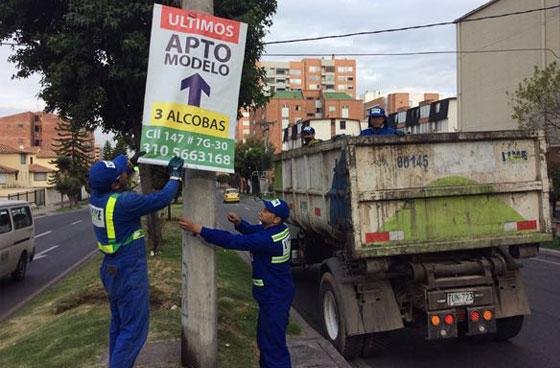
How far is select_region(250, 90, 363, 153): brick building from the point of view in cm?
10844

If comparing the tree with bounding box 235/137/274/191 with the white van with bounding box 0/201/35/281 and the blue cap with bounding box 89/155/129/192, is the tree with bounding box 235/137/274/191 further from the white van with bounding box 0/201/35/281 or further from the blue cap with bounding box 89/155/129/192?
the blue cap with bounding box 89/155/129/192

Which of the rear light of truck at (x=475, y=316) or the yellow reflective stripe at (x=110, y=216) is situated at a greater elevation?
the yellow reflective stripe at (x=110, y=216)

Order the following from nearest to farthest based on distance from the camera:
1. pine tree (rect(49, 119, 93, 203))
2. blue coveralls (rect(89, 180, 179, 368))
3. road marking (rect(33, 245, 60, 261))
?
1. blue coveralls (rect(89, 180, 179, 368))
2. road marking (rect(33, 245, 60, 261))
3. pine tree (rect(49, 119, 93, 203))

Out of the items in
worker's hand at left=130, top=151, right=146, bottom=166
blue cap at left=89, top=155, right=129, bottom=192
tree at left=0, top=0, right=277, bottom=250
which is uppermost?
tree at left=0, top=0, right=277, bottom=250

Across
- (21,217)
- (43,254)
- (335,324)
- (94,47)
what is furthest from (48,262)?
(335,324)

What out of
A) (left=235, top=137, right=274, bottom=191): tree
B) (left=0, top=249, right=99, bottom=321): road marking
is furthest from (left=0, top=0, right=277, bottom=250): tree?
(left=235, top=137, right=274, bottom=191): tree

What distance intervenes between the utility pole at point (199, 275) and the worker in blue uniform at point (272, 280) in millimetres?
168

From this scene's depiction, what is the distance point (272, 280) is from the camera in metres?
4.52

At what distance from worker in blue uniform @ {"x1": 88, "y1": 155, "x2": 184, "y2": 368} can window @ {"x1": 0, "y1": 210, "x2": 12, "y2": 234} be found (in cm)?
825

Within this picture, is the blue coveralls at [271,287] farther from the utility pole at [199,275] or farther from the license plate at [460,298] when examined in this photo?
the license plate at [460,298]

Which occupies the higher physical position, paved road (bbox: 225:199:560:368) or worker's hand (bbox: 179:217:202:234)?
worker's hand (bbox: 179:217:202:234)

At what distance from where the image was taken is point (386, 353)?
6.30 metres

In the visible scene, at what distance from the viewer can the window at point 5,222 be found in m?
11.2

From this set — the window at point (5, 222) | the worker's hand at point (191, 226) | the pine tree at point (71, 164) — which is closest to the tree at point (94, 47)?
the window at point (5, 222)
